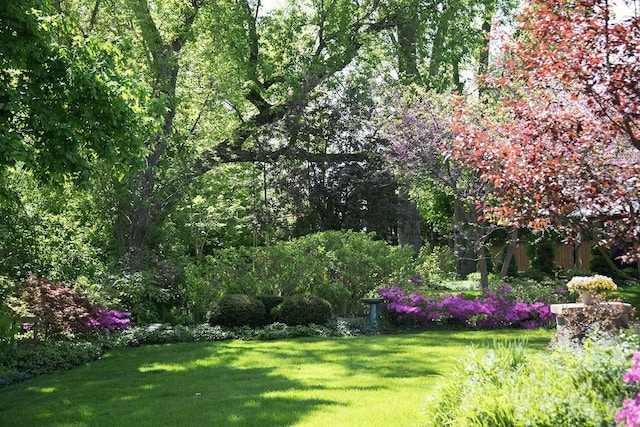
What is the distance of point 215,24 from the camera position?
1798 centimetres

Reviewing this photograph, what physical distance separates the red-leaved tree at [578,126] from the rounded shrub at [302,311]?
7.43 meters

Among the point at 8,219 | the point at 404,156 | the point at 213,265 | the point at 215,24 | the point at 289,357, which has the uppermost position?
the point at 215,24

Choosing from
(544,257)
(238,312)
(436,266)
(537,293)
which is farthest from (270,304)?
(544,257)

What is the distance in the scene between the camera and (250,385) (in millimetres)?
7613

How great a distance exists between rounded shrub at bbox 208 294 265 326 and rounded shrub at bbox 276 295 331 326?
0.41m

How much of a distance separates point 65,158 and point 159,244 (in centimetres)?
969

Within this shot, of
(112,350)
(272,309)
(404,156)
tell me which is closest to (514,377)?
(112,350)

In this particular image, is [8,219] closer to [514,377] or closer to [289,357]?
[289,357]

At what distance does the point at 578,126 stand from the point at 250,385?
15.0ft

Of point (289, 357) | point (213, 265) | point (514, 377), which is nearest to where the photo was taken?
point (514, 377)

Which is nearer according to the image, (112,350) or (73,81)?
(73,81)

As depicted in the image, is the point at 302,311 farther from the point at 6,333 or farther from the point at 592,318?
the point at 592,318

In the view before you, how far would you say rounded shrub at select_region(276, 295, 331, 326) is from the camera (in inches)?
502

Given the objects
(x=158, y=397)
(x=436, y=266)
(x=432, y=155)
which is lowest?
(x=158, y=397)
